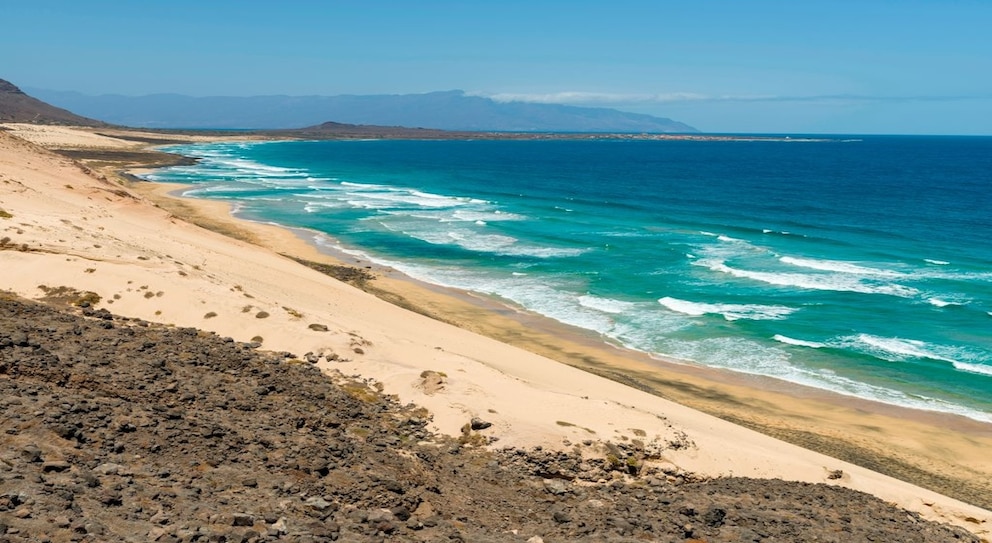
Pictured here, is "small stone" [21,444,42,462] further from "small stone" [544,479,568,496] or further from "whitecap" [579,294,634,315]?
"whitecap" [579,294,634,315]

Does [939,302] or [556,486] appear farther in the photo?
[939,302]

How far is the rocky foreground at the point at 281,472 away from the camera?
8617mm

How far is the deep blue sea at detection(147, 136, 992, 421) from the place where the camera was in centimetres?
2870

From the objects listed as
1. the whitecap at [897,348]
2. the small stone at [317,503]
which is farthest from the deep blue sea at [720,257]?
the small stone at [317,503]

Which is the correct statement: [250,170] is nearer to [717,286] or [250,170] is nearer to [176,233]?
[176,233]

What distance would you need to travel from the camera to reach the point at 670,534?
10.6 m

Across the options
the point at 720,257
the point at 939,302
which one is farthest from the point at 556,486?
the point at 720,257

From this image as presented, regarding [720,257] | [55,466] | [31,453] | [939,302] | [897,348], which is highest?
[31,453]

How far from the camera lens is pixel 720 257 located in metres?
46.2

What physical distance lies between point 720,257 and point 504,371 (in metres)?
29.5

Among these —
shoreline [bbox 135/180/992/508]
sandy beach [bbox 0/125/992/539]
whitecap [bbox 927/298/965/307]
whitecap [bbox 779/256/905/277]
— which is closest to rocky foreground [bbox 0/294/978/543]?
sandy beach [bbox 0/125/992/539]

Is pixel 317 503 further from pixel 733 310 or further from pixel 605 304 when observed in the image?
pixel 733 310

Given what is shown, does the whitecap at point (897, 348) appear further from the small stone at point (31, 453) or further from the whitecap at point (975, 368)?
the small stone at point (31, 453)

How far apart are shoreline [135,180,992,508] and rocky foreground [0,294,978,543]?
798 centimetres
